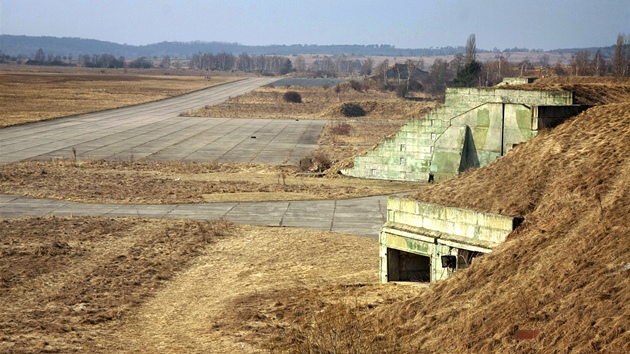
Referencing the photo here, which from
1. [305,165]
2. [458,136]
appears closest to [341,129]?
[305,165]

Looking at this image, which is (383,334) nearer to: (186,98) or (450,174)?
(450,174)

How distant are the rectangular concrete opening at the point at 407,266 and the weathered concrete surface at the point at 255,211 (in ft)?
21.7

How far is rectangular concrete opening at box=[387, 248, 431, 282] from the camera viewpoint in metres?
19.8

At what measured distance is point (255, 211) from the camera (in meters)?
30.9

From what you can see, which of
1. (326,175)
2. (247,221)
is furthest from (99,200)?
(326,175)

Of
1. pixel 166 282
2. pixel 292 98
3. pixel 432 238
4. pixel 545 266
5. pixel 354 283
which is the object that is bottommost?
pixel 292 98

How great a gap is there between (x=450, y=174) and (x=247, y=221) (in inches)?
441

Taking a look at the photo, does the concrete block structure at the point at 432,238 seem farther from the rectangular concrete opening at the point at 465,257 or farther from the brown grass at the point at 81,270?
the brown grass at the point at 81,270

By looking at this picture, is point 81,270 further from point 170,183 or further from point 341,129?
point 341,129

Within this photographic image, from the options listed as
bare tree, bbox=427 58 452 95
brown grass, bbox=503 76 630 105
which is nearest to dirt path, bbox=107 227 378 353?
brown grass, bbox=503 76 630 105

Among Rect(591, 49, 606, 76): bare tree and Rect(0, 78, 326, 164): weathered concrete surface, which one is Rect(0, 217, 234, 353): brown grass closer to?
Rect(0, 78, 326, 164): weathered concrete surface

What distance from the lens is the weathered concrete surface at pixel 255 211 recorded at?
28.6 meters

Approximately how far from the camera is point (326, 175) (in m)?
42.6

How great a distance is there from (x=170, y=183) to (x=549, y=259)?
84.7 feet
